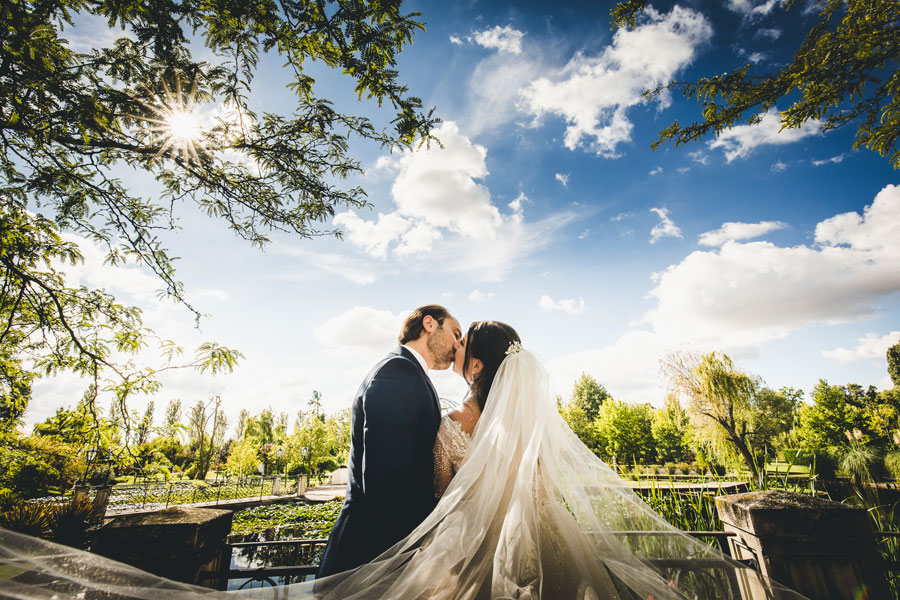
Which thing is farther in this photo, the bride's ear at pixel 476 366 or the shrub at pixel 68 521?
the shrub at pixel 68 521

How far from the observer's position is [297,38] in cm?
268

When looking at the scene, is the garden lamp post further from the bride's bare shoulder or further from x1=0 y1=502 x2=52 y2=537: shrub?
the bride's bare shoulder

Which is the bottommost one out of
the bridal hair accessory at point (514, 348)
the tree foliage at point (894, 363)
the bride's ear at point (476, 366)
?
the bride's ear at point (476, 366)

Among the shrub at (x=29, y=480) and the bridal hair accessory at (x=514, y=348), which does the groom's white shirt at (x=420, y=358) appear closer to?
the bridal hair accessory at (x=514, y=348)

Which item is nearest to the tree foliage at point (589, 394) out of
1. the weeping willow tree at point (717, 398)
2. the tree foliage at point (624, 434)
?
the tree foliage at point (624, 434)

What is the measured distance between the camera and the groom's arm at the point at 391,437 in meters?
1.94

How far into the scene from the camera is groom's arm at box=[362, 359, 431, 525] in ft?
6.36

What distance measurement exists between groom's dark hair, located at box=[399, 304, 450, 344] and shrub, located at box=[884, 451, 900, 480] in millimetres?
19146

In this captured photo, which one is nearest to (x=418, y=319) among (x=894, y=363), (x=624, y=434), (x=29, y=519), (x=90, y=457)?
(x=90, y=457)

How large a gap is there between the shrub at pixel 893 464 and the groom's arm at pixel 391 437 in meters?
19.5

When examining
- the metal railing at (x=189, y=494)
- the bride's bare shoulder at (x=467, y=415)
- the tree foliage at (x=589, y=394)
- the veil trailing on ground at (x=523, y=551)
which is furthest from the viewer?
the tree foliage at (x=589, y=394)

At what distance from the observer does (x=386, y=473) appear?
1.94 meters

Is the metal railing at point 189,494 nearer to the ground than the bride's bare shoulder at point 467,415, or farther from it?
nearer to the ground

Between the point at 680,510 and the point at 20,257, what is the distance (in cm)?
755
